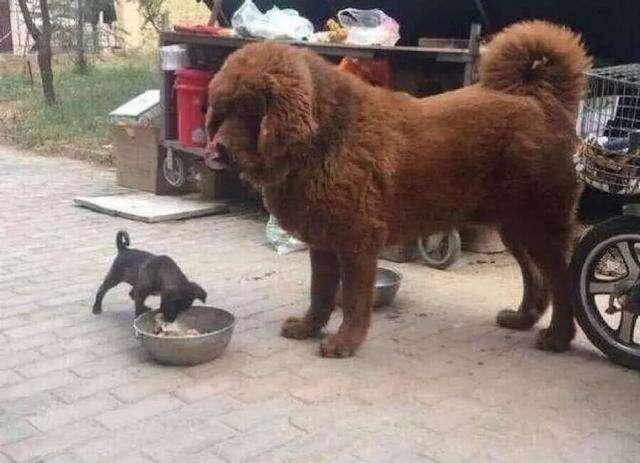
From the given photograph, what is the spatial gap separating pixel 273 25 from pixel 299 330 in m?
3.16

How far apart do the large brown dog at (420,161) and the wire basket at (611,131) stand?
5.5 inches

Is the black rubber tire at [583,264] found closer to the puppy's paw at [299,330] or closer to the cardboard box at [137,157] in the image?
the puppy's paw at [299,330]

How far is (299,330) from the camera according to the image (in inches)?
168

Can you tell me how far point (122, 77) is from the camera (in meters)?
14.1

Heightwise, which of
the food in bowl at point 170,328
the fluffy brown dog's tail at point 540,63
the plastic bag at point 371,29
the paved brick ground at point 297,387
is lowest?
the paved brick ground at point 297,387

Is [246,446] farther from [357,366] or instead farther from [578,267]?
[578,267]

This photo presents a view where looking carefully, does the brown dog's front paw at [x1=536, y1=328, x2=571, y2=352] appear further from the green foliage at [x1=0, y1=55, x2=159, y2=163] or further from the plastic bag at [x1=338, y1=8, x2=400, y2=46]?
the green foliage at [x1=0, y1=55, x2=159, y2=163]

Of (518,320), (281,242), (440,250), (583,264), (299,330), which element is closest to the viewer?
(583,264)

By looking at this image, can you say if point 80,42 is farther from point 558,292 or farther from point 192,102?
point 558,292

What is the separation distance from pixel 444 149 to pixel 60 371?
2.18 m

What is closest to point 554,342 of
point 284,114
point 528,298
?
point 528,298

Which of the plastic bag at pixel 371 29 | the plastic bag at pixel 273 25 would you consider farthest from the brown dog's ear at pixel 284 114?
the plastic bag at pixel 273 25

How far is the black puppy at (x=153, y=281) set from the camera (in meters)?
3.98

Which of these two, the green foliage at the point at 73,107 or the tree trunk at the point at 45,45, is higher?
the tree trunk at the point at 45,45
